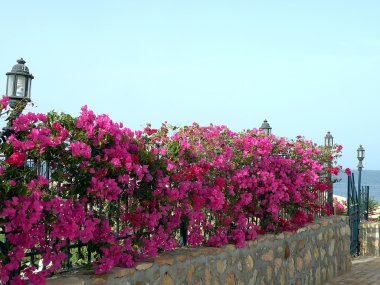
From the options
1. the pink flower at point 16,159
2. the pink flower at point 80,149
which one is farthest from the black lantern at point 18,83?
the pink flower at point 16,159

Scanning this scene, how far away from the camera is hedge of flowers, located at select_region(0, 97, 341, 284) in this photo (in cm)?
361

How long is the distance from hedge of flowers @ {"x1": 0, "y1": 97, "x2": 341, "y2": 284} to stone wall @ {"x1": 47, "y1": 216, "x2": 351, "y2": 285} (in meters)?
0.15

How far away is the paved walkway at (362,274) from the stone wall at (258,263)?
175mm

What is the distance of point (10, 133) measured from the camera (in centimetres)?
381

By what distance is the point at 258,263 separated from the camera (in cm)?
662

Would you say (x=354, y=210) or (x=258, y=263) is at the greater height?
(x=354, y=210)

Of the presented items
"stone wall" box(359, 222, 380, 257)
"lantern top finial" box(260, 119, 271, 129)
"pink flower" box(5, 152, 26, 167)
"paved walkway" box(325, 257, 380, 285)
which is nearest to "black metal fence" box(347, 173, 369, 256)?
"stone wall" box(359, 222, 380, 257)

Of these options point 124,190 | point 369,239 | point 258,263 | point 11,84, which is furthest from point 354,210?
point 124,190

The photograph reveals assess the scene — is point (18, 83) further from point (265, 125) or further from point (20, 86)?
point (265, 125)

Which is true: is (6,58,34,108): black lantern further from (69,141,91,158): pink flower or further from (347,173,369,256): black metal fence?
(347,173,369,256): black metal fence

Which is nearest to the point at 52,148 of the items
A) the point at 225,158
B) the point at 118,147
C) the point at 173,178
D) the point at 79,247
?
the point at 118,147

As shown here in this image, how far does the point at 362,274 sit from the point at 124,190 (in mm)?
6766

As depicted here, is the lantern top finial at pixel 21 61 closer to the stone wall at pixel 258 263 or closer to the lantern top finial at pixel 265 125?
the stone wall at pixel 258 263

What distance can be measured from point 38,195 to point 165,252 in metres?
2.17
